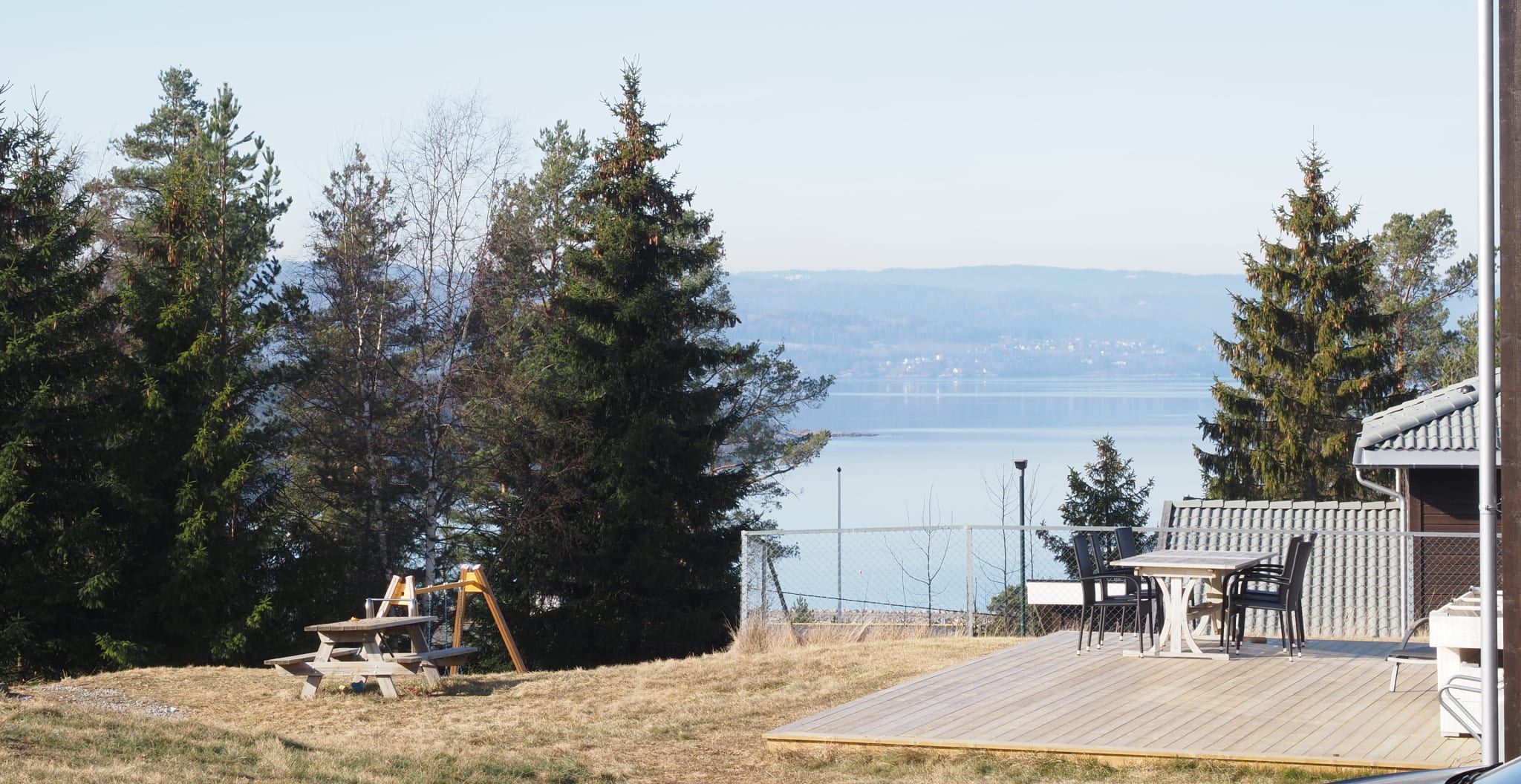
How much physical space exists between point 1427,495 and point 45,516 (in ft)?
56.6

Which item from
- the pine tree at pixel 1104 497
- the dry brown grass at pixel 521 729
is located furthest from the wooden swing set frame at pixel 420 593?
the pine tree at pixel 1104 497

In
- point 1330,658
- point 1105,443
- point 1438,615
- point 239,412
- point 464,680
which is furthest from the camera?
point 1105,443

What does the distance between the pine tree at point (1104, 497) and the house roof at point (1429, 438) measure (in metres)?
13.0

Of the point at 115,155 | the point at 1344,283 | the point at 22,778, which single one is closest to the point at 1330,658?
the point at 22,778

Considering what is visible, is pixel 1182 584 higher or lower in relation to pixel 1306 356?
lower

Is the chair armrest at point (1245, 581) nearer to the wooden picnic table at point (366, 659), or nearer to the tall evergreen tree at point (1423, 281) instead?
the wooden picnic table at point (366, 659)

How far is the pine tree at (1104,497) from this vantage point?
95.5 feet

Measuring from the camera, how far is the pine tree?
95.5ft

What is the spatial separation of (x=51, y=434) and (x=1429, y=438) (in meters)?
17.0

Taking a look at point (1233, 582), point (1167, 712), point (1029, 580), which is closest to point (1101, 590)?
point (1233, 582)

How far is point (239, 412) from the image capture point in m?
21.7

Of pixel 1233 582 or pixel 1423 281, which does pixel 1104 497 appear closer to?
pixel 1423 281

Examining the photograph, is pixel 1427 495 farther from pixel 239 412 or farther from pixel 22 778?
pixel 239 412

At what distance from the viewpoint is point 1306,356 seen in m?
30.8
